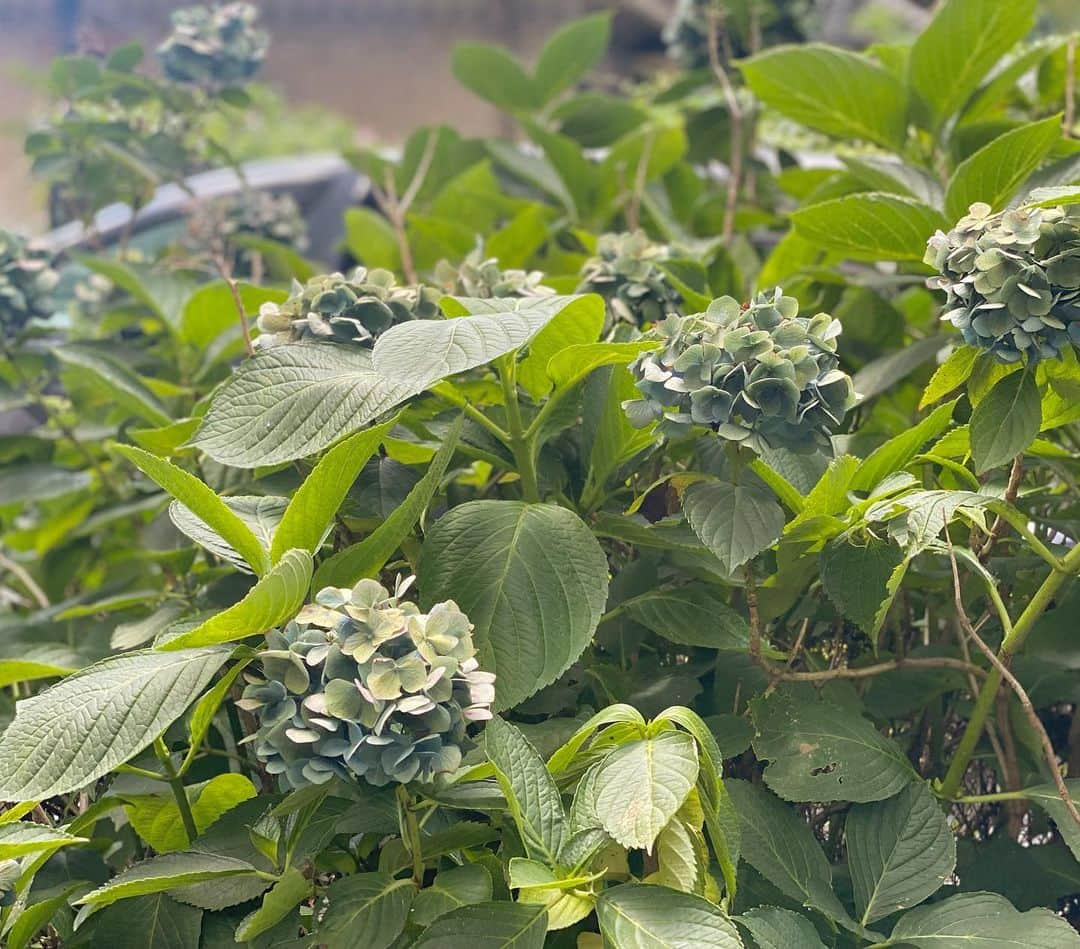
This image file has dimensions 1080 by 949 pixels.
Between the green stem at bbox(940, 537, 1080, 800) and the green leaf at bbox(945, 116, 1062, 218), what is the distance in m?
0.19

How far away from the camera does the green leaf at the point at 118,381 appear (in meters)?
0.59

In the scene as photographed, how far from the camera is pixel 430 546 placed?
43cm

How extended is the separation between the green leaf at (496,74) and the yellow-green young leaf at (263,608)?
2.36 feet

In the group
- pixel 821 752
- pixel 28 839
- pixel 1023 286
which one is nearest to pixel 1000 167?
pixel 1023 286

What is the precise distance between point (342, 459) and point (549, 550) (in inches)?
3.4

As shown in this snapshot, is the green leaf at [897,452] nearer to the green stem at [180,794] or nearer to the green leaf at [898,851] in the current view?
the green leaf at [898,851]

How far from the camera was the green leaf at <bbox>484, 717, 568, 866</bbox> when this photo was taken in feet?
1.13

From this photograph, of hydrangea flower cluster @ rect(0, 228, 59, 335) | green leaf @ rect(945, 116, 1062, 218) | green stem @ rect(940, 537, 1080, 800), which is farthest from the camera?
hydrangea flower cluster @ rect(0, 228, 59, 335)

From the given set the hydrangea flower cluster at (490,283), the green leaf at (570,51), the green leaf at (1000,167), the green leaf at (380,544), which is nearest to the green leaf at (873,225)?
the green leaf at (1000,167)

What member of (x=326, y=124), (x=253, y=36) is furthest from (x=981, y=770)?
(x=326, y=124)

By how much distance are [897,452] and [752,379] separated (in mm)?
92

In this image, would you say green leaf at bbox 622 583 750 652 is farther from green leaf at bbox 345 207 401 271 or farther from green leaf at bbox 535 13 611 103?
green leaf at bbox 535 13 611 103

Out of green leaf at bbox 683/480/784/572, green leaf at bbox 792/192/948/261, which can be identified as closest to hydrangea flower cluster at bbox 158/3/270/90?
green leaf at bbox 792/192/948/261

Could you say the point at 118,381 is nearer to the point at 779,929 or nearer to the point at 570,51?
the point at 779,929
